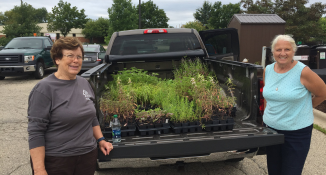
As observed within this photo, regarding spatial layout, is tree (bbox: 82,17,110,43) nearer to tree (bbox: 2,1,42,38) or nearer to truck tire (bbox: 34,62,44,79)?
tree (bbox: 2,1,42,38)

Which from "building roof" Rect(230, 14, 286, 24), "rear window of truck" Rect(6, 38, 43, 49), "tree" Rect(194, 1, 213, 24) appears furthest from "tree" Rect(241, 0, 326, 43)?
"tree" Rect(194, 1, 213, 24)

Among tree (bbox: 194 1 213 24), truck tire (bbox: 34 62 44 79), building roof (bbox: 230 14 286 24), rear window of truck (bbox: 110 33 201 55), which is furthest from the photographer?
tree (bbox: 194 1 213 24)

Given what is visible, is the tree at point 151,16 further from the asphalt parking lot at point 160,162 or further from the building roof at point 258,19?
the asphalt parking lot at point 160,162

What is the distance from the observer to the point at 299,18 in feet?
73.8

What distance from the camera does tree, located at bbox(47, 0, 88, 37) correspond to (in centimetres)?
4838

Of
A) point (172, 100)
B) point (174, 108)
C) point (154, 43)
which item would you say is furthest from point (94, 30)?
point (174, 108)

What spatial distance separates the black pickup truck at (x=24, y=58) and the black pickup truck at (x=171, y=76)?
8.43m

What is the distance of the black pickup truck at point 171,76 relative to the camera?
2518 millimetres

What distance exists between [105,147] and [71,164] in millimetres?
398

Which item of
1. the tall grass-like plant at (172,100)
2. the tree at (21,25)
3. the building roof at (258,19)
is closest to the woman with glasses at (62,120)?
the tall grass-like plant at (172,100)

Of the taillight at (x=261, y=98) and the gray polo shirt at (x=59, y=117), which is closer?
the gray polo shirt at (x=59, y=117)

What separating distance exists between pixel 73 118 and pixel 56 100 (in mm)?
185

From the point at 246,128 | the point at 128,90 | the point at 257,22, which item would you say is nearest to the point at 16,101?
the point at 128,90

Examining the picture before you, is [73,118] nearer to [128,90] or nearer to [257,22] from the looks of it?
[128,90]
